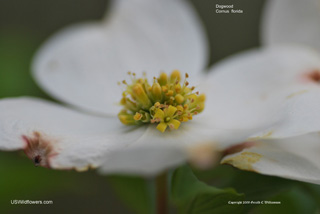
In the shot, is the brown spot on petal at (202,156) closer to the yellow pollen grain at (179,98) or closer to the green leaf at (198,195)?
the green leaf at (198,195)

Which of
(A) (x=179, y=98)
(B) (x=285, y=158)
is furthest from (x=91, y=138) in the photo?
(B) (x=285, y=158)

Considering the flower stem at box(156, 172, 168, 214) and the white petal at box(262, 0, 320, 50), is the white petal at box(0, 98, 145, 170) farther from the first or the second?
the white petal at box(262, 0, 320, 50)

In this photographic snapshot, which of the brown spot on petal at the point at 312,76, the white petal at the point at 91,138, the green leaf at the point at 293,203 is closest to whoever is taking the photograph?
the white petal at the point at 91,138

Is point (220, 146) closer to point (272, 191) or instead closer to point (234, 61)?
point (272, 191)

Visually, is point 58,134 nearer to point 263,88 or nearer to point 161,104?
point 161,104

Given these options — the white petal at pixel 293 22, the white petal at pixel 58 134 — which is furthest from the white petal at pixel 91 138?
the white petal at pixel 293 22

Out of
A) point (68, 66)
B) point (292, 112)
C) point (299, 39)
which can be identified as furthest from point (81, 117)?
point (299, 39)

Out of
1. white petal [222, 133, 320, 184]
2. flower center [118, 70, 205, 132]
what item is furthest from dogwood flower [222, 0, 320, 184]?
flower center [118, 70, 205, 132]
